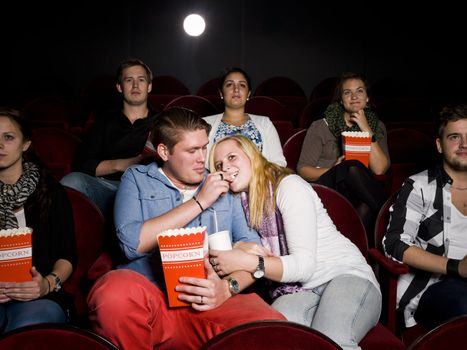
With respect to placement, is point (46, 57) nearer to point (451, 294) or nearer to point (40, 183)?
point (40, 183)

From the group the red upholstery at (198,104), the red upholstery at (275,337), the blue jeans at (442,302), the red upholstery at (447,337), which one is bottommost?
the blue jeans at (442,302)

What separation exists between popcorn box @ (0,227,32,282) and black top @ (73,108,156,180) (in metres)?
1.28

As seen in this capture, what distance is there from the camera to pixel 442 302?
1595 mm

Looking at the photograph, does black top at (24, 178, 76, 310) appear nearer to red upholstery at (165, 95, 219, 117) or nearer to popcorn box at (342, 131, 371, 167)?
popcorn box at (342, 131, 371, 167)

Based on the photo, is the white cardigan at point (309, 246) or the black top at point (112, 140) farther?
the black top at point (112, 140)

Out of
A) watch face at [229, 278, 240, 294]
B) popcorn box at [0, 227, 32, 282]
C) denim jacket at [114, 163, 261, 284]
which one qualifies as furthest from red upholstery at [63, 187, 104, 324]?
watch face at [229, 278, 240, 294]

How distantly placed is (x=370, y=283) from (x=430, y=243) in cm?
37

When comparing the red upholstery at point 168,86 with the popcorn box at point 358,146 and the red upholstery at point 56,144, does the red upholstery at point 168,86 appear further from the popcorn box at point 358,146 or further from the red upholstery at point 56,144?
the popcorn box at point 358,146

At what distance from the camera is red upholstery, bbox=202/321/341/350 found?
3.10 ft

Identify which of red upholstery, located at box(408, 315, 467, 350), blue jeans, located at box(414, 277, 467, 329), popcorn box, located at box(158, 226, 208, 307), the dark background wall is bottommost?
blue jeans, located at box(414, 277, 467, 329)

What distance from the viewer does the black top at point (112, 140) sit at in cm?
264

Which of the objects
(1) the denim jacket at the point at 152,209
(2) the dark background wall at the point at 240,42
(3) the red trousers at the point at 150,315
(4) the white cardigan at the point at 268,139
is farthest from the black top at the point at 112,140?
(2) the dark background wall at the point at 240,42

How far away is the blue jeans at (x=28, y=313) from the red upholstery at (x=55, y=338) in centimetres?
46

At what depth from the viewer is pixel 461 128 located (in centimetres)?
173
